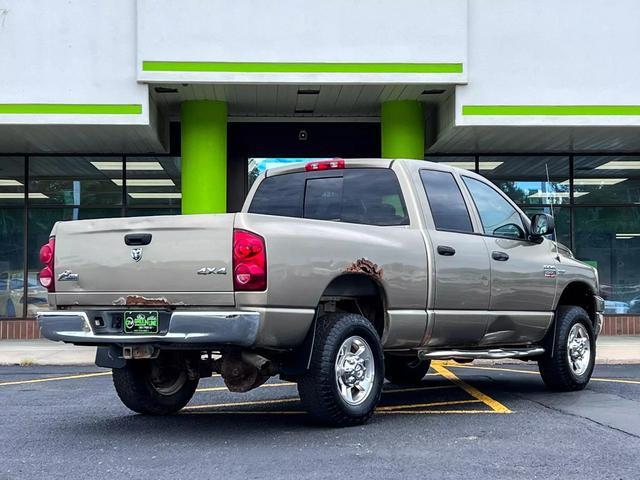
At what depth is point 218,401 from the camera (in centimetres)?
848

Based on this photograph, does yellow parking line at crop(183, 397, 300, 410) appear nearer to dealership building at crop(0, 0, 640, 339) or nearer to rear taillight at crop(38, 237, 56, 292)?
rear taillight at crop(38, 237, 56, 292)

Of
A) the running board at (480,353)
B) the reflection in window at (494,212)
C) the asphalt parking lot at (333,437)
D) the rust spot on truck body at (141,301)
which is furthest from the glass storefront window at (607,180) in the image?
the rust spot on truck body at (141,301)

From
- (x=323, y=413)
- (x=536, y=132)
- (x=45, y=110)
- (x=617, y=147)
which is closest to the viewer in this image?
(x=323, y=413)

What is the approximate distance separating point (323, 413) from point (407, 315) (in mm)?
1213

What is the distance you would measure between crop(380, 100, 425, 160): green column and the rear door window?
28.7 feet

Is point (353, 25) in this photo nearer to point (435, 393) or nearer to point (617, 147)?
point (617, 147)

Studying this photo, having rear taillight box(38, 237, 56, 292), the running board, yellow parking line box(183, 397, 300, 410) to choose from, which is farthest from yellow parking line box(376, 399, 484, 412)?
rear taillight box(38, 237, 56, 292)

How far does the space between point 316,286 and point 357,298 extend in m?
0.74

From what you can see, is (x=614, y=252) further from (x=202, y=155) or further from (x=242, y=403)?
(x=242, y=403)

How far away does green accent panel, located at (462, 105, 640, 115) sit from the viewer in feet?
50.6

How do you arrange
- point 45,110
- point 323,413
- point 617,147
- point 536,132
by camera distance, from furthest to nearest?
1. point 617,147
2. point 536,132
3. point 45,110
4. point 323,413

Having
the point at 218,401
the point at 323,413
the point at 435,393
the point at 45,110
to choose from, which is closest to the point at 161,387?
the point at 218,401

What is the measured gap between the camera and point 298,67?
15148 mm

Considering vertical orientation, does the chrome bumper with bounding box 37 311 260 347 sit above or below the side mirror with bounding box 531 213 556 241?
below
